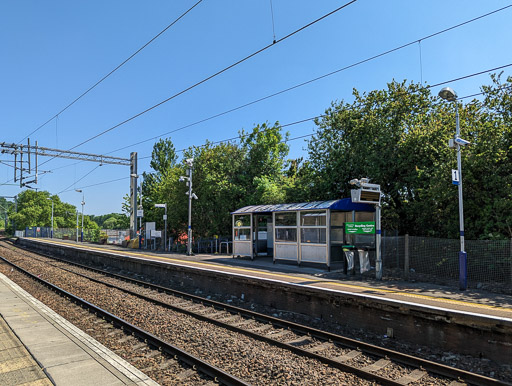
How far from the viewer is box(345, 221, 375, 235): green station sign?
1441cm

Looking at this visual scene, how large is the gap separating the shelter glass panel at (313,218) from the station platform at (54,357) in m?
10.3

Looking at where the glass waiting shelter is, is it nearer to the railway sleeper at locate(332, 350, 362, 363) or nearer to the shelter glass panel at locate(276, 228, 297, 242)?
the shelter glass panel at locate(276, 228, 297, 242)

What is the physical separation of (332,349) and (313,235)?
900cm

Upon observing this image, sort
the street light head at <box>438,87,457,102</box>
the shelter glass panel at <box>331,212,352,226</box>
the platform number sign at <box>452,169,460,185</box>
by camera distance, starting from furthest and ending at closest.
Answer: the shelter glass panel at <box>331,212,352,226</box> < the platform number sign at <box>452,169,460,185</box> < the street light head at <box>438,87,457,102</box>

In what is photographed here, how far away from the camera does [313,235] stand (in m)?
16.4

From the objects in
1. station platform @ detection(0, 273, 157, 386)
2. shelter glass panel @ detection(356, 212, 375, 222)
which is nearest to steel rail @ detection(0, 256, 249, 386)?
station platform @ detection(0, 273, 157, 386)

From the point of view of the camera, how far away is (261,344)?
25.7 ft

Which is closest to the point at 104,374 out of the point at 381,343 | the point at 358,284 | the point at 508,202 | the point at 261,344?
the point at 261,344

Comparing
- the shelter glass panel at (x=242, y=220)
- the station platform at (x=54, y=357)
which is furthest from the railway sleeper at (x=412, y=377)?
the shelter glass panel at (x=242, y=220)

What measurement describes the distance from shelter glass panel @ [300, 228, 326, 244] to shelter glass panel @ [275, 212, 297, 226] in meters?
0.68

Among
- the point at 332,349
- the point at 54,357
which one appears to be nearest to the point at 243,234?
the point at 332,349

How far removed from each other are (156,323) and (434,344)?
255 inches

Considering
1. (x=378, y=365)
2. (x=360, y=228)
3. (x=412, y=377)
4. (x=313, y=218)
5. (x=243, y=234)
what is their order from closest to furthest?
(x=412, y=377) < (x=378, y=365) < (x=360, y=228) < (x=313, y=218) < (x=243, y=234)

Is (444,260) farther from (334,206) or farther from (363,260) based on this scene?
(334,206)
